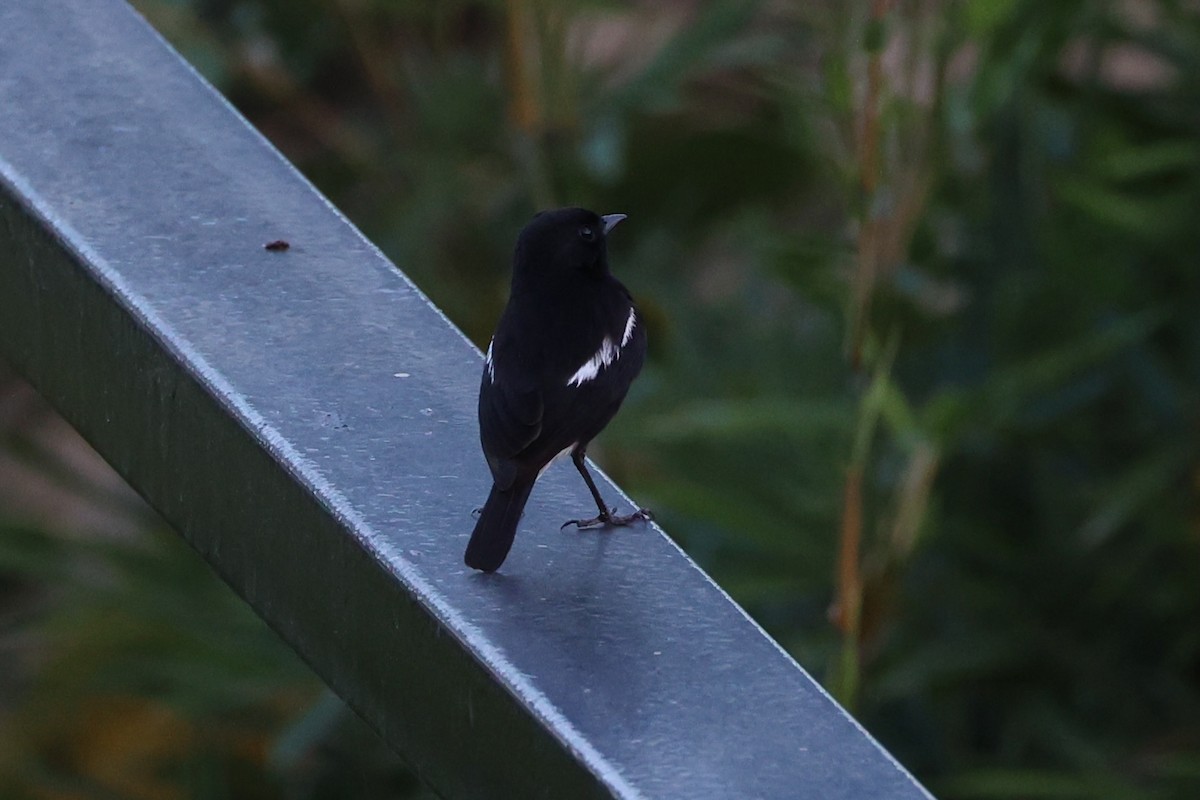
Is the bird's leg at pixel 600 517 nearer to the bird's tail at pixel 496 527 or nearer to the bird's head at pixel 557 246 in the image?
the bird's tail at pixel 496 527

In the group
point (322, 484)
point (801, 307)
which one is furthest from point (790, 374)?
point (322, 484)

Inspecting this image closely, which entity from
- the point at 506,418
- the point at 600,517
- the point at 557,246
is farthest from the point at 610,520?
the point at 557,246

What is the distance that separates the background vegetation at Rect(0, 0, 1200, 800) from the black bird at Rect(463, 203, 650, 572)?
64cm

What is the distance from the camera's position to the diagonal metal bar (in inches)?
42.1

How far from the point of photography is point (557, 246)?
180 cm

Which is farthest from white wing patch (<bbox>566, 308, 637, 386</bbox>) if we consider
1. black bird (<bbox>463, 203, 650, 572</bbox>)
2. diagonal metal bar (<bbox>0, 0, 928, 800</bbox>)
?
diagonal metal bar (<bbox>0, 0, 928, 800</bbox>)

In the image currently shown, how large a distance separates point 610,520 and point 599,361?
45 cm

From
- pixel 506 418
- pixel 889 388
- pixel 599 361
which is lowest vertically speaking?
pixel 889 388

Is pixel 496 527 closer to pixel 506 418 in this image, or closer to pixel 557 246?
pixel 506 418

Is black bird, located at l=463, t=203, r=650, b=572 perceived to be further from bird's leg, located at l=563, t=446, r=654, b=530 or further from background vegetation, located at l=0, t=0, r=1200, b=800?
background vegetation, located at l=0, t=0, r=1200, b=800

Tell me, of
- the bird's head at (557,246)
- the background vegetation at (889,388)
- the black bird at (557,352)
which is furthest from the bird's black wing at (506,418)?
the background vegetation at (889,388)

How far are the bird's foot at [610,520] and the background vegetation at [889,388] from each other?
1085 mm

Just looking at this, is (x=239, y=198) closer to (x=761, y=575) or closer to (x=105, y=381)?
(x=105, y=381)

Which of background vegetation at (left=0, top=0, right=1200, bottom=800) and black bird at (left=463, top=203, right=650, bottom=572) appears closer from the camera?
black bird at (left=463, top=203, right=650, bottom=572)
